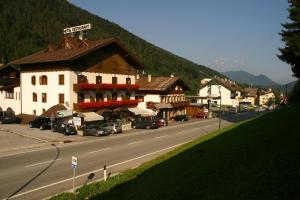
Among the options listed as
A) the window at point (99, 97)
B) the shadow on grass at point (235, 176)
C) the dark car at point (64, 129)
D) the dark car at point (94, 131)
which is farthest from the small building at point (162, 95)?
the shadow on grass at point (235, 176)

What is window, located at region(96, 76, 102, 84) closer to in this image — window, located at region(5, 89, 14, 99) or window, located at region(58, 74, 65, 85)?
window, located at region(58, 74, 65, 85)

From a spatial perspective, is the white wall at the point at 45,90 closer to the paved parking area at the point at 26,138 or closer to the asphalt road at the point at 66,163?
the paved parking area at the point at 26,138

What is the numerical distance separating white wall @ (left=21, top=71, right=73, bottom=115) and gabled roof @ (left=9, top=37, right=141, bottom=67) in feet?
6.58

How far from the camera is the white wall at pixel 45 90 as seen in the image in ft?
165

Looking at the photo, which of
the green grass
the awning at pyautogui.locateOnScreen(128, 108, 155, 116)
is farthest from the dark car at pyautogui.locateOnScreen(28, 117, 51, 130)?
the green grass

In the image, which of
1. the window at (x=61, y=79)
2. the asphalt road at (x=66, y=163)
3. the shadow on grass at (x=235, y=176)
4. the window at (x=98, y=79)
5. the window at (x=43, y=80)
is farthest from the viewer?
the window at (x=43, y=80)

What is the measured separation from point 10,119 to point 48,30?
95.3 metres

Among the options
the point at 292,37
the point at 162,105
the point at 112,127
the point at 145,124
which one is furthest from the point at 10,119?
the point at 292,37

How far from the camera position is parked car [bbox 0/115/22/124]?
179 feet

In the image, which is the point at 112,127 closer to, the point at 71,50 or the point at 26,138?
the point at 26,138

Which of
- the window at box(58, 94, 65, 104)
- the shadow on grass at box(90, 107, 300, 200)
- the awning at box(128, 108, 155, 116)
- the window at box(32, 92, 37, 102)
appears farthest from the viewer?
the awning at box(128, 108, 155, 116)

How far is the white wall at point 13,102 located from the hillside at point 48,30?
50147mm

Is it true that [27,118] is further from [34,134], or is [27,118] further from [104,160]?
[104,160]

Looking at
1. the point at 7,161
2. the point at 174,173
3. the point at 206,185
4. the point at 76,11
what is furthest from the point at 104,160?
the point at 76,11
